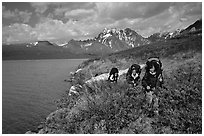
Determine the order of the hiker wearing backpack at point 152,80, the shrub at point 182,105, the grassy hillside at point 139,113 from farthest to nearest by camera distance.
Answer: the hiker wearing backpack at point 152,80, the grassy hillside at point 139,113, the shrub at point 182,105

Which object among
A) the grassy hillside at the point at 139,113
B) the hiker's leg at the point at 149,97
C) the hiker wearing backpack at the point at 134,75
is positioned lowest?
the grassy hillside at the point at 139,113

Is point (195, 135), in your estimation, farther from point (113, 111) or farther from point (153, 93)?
point (113, 111)

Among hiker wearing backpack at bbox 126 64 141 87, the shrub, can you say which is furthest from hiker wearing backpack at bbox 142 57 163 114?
hiker wearing backpack at bbox 126 64 141 87

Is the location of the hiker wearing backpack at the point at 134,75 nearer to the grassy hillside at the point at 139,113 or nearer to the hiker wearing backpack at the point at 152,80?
the grassy hillside at the point at 139,113

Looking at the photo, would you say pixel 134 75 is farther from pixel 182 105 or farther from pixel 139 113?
pixel 182 105

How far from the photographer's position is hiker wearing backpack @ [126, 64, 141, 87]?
978 cm

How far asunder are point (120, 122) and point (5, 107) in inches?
536

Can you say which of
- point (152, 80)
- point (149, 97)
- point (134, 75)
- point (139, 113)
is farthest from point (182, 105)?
point (134, 75)

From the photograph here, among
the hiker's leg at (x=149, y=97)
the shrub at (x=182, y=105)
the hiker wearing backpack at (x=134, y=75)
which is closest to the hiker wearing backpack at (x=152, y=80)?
the hiker's leg at (x=149, y=97)

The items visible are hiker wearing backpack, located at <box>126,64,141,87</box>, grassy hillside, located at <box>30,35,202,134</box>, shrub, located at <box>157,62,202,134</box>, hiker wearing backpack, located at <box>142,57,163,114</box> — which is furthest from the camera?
hiker wearing backpack, located at <box>126,64,141,87</box>

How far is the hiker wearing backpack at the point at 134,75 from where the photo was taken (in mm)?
9781

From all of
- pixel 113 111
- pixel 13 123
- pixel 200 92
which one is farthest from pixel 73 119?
pixel 13 123

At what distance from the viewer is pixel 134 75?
9.86 meters

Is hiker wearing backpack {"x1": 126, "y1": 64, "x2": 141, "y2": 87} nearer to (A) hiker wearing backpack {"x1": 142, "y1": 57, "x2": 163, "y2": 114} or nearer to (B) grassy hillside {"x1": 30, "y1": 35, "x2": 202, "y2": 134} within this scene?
(B) grassy hillside {"x1": 30, "y1": 35, "x2": 202, "y2": 134}
